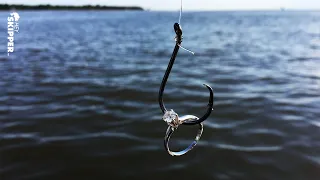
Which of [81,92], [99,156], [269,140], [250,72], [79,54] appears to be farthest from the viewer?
[79,54]

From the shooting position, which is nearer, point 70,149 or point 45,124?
point 70,149

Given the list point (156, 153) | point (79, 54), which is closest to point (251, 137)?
point (156, 153)

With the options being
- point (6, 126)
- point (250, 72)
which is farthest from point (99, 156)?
point (250, 72)

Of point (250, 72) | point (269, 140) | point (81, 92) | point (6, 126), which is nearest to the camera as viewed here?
point (269, 140)

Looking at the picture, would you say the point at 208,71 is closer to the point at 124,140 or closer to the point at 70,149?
the point at 124,140

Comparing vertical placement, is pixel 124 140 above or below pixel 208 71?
below

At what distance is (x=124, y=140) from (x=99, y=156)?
32.6 inches

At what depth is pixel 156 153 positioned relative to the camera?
6.48m

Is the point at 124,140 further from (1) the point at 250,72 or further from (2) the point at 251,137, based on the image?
(1) the point at 250,72

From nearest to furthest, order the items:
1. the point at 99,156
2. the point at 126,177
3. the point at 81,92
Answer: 1. the point at 126,177
2. the point at 99,156
3. the point at 81,92

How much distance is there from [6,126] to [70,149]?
86.4 inches

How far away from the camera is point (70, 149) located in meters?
6.56

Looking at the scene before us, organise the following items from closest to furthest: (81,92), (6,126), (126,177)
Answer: (126,177) < (6,126) < (81,92)

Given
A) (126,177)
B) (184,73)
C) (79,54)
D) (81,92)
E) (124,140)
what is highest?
(79,54)
